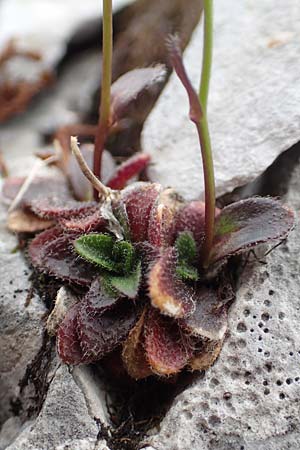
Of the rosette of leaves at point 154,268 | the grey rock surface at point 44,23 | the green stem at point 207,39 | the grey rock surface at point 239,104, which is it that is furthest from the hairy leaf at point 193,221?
the grey rock surface at point 44,23

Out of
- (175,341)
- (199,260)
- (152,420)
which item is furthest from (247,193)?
(152,420)

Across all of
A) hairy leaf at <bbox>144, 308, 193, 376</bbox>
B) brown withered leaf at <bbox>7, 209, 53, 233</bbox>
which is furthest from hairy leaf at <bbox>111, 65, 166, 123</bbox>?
hairy leaf at <bbox>144, 308, 193, 376</bbox>

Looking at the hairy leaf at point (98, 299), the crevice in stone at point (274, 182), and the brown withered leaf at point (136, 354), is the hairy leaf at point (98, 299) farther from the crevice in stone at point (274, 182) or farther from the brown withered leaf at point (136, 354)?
the crevice in stone at point (274, 182)

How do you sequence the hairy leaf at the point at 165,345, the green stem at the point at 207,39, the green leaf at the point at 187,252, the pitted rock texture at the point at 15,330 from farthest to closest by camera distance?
the pitted rock texture at the point at 15,330 → the green leaf at the point at 187,252 → the hairy leaf at the point at 165,345 → the green stem at the point at 207,39

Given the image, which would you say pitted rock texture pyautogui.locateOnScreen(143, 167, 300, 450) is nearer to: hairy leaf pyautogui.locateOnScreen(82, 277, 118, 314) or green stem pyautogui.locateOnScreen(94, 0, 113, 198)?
hairy leaf pyautogui.locateOnScreen(82, 277, 118, 314)

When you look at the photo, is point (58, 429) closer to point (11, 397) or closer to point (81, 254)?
point (11, 397)

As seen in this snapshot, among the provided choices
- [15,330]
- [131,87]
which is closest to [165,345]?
[15,330]

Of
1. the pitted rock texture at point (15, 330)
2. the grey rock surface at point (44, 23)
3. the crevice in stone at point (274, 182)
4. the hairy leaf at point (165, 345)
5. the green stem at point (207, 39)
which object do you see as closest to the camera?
the green stem at point (207, 39)
